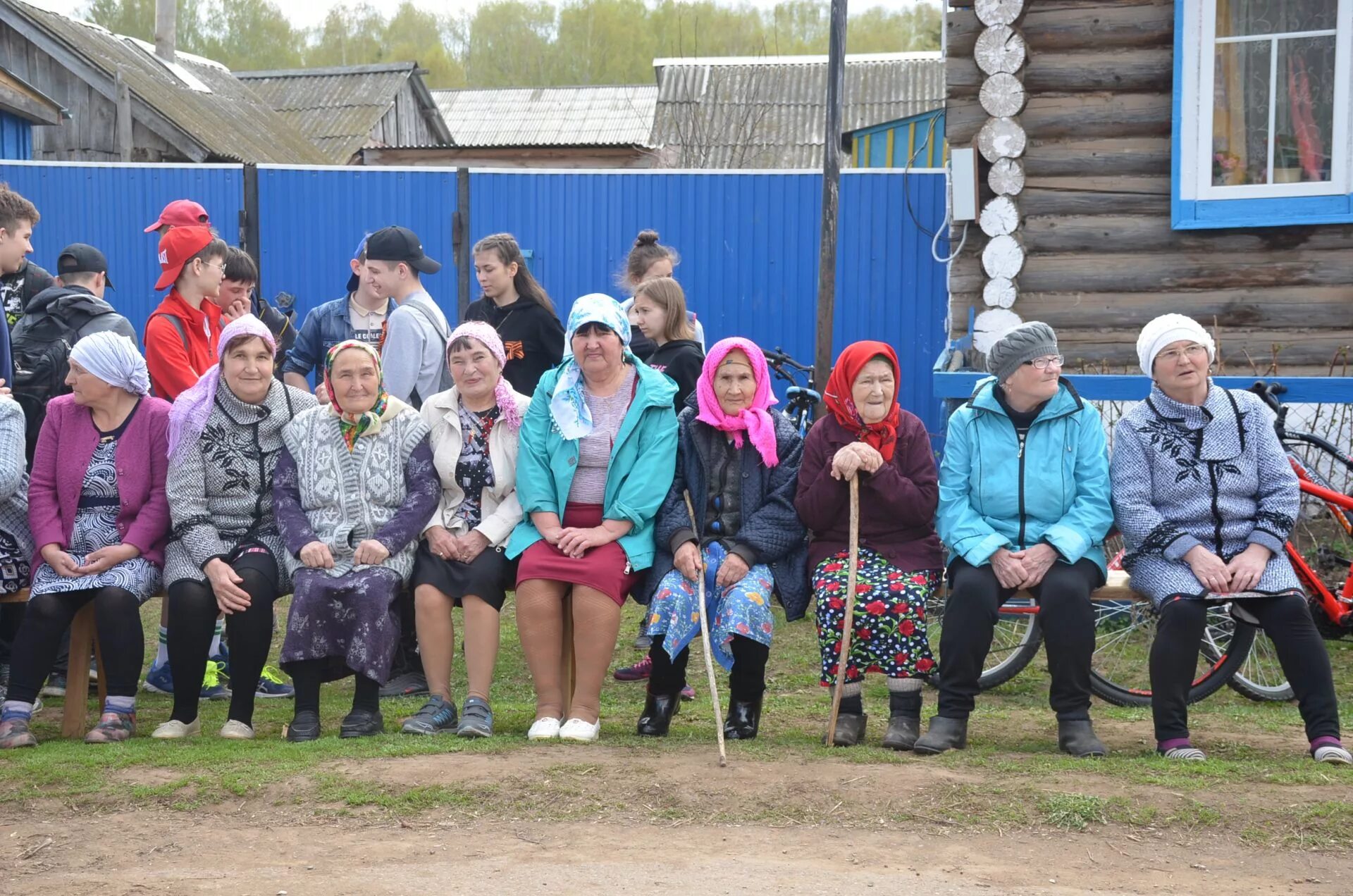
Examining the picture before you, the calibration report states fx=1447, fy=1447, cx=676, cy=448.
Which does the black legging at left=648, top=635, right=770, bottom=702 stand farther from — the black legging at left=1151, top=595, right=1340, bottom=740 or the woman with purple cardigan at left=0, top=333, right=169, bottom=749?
the woman with purple cardigan at left=0, top=333, right=169, bottom=749

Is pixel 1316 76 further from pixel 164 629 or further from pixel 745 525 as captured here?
pixel 164 629

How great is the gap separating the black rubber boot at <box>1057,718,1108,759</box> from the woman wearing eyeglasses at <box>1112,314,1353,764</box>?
0.21 meters

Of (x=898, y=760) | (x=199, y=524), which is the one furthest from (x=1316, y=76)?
(x=199, y=524)

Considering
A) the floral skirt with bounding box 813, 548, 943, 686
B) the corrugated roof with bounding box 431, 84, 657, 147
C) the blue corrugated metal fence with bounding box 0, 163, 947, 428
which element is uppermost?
the corrugated roof with bounding box 431, 84, 657, 147

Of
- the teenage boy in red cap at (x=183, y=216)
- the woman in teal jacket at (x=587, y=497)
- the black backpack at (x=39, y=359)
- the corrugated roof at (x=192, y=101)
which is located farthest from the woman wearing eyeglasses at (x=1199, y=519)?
the corrugated roof at (x=192, y=101)

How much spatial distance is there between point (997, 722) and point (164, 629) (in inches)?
125

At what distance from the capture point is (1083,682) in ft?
15.2

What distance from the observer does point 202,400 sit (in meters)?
5.22

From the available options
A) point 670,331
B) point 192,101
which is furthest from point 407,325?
point 192,101

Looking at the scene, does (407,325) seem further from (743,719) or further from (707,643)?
(743,719)

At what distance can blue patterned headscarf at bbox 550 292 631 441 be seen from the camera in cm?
511

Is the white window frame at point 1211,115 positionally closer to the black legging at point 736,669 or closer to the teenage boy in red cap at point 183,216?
the black legging at point 736,669

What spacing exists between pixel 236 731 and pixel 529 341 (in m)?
2.18

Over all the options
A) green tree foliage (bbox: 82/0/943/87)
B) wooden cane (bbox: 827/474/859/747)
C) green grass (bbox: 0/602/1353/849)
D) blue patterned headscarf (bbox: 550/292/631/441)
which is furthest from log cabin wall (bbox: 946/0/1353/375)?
green tree foliage (bbox: 82/0/943/87)
